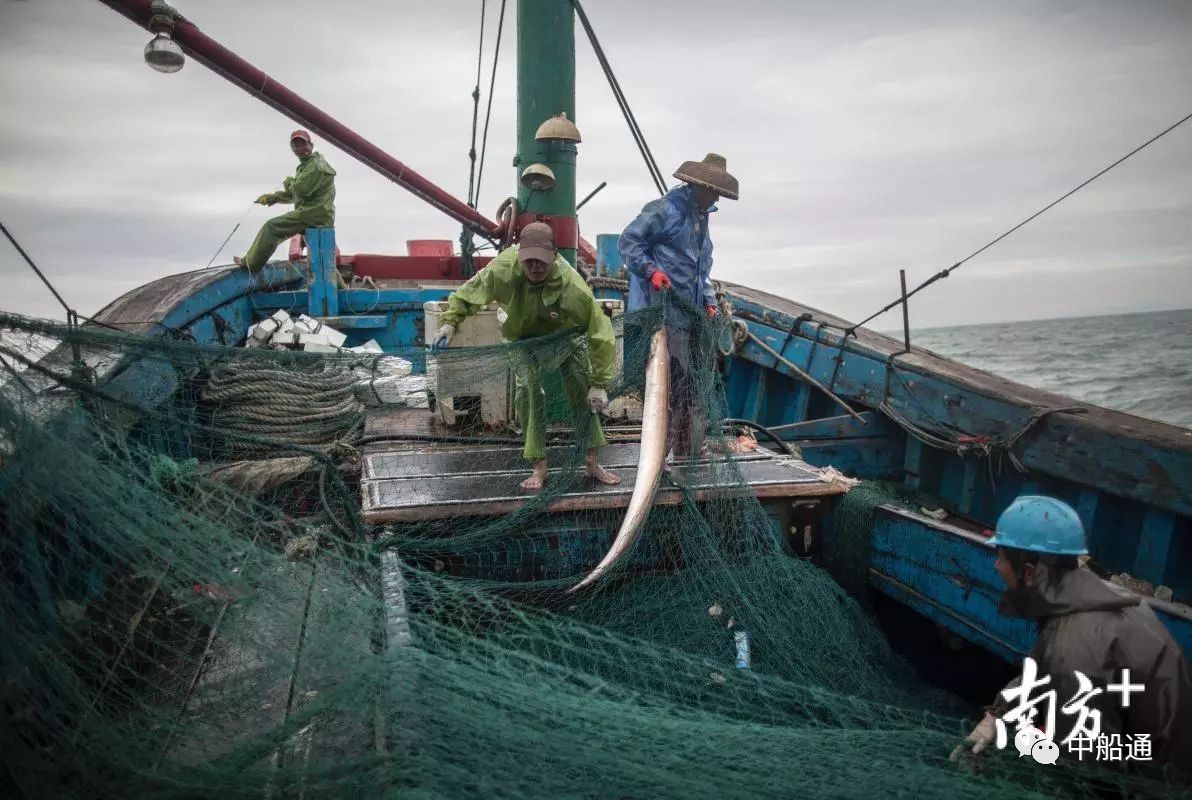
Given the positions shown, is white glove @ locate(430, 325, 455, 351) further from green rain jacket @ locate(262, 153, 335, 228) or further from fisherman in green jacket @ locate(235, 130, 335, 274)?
green rain jacket @ locate(262, 153, 335, 228)

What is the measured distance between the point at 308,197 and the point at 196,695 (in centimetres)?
754

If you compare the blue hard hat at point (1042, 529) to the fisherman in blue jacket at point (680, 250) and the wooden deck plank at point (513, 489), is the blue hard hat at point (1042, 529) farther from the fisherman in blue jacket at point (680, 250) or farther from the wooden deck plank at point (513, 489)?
the fisherman in blue jacket at point (680, 250)

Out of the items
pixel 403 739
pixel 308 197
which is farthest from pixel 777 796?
pixel 308 197

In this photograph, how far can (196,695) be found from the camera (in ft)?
8.63

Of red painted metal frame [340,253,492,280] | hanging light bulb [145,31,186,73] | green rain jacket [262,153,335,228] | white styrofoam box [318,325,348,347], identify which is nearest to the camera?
hanging light bulb [145,31,186,73]

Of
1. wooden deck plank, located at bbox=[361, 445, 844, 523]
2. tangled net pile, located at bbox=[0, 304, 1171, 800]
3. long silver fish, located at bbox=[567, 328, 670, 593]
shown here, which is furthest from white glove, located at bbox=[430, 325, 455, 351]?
long silver fish, located at bbox=[567, 328, 670, 593]

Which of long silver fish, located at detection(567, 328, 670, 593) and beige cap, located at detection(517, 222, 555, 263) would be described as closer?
long silver fish, located at detection(567, 328, 670, 593)

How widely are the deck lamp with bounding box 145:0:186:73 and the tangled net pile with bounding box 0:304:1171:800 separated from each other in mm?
3962

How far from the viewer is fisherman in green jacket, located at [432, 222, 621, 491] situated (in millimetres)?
4703

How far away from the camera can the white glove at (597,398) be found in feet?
15.8

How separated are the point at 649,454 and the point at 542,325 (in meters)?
1.20

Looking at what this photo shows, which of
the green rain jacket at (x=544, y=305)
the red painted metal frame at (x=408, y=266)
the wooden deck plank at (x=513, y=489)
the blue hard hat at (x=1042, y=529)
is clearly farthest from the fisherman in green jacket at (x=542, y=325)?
the red painted metal frame at (x=408, y=266)

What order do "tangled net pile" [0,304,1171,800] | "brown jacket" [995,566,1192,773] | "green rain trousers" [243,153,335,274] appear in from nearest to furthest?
"tangled net pile" [0,304,1171,800]
"brown jacket" [995,566,1192,773]
"green rain trousers" [243,153,335,274]

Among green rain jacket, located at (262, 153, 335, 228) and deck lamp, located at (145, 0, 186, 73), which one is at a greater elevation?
deck lamp, located at (145, 0, 186, 73)
